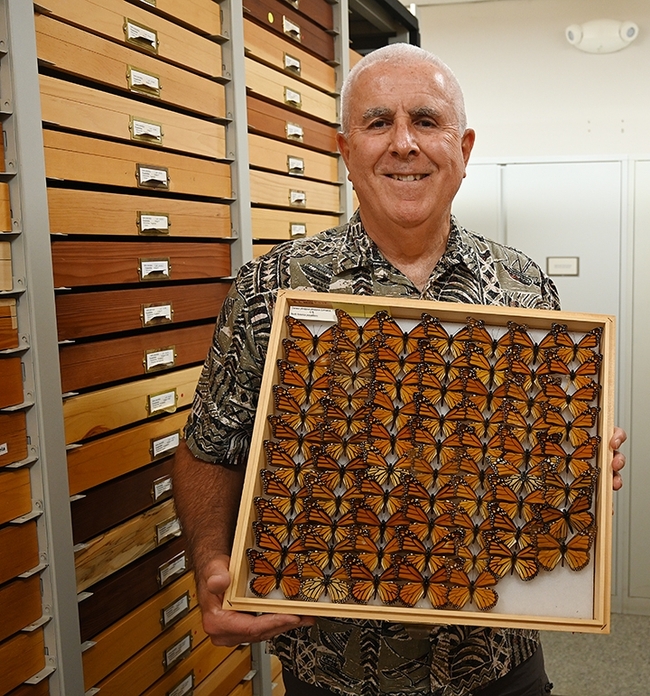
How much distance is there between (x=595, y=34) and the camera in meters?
4.32

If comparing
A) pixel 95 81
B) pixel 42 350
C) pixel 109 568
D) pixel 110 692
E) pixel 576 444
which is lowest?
pixel 110 692

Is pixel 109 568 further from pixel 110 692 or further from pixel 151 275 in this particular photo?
pixel 151 275

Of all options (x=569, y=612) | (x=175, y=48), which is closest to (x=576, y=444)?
(x=569, y=612)

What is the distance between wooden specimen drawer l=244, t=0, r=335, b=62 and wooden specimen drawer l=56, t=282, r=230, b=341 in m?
0.80

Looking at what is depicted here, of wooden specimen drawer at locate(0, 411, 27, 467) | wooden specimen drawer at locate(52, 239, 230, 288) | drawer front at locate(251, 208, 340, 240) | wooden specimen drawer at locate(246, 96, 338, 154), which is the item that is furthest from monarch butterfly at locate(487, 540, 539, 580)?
wooden specimen drawer at locate(246, 96, 338, 154)

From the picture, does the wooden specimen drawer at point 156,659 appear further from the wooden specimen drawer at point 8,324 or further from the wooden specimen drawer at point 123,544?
the wooden specimen drawer at point 8,324

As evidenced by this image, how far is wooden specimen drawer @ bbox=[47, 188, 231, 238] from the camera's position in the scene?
1540 millimetres

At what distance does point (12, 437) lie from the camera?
4.65 feet

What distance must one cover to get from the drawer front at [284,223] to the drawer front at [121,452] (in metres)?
0.65

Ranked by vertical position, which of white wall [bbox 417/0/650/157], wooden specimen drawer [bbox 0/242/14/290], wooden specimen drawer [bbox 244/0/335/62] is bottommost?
wooden specimen drawer [bbox 0/242/14/290]

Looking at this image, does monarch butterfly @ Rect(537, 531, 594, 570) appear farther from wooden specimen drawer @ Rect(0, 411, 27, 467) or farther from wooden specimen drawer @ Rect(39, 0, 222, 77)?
wooden specimen drawer @ Rect(39, 0, 222, 77)

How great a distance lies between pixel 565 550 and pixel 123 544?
1.09 m

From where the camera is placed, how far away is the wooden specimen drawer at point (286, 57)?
7.40ft

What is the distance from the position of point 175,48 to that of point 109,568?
1212 millimetres
